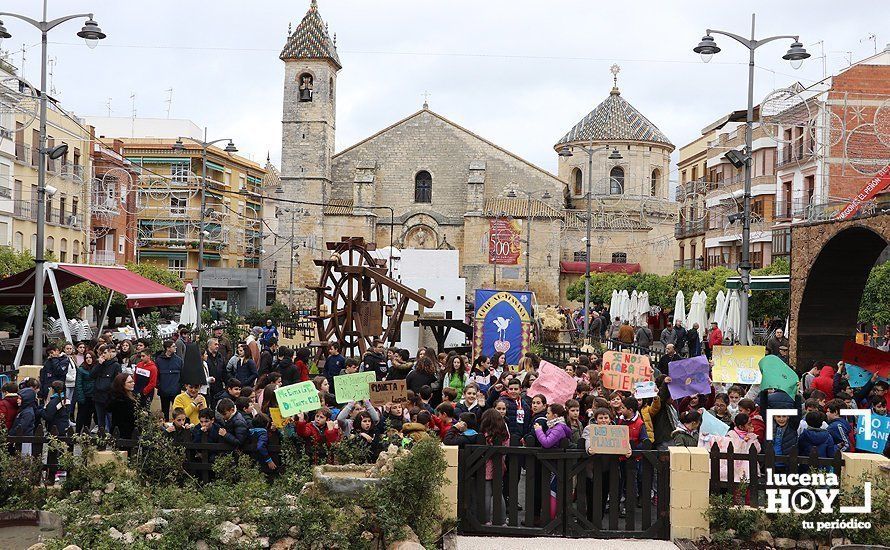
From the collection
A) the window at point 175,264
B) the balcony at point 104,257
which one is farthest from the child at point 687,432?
the window at point 175,264

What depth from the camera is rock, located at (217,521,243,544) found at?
8141 mm

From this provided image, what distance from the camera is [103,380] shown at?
1236 centimetres

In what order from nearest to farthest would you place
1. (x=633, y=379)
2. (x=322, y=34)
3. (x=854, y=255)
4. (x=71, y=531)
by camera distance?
(x=71, y=531)
(x=633, y=379)
(x=854, y=255)
(x=322, y=34)

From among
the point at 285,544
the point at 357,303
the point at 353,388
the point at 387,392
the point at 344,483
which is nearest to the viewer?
the point at 285,544

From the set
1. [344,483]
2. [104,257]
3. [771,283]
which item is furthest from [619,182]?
[344,483]

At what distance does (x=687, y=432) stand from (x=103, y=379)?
7.32m

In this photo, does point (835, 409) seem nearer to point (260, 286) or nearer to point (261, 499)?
point (261, 499)

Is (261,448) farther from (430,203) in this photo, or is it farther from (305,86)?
(430,203)

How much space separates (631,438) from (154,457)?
488 centimetres

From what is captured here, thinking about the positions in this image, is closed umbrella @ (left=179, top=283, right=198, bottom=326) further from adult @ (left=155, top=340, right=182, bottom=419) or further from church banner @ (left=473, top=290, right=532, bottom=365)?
adult @ (left=155, top=340, right=182, bottom=419)

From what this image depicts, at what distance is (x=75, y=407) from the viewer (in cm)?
1375

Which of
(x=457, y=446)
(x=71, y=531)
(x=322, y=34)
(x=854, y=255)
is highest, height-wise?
(x=322, y=34)

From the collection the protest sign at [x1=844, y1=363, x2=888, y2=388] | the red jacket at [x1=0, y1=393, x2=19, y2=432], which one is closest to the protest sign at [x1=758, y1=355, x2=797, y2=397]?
the protest sign at [x1=844, y1=363, x2=888, y2=388]

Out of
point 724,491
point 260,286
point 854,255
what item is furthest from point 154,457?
point 260,286
